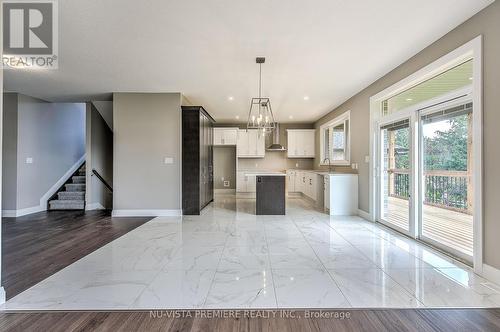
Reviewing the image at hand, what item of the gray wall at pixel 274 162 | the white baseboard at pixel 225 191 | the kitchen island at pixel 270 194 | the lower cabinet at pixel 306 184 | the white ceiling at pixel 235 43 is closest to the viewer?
the white ceiling at pixel 235 43

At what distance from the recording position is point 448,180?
3264mm

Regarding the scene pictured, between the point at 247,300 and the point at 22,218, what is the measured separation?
5.88m

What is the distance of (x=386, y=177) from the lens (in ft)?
15.1

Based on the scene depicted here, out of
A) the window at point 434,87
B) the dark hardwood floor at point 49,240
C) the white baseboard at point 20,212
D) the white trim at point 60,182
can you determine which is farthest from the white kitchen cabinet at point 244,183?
the white baseboard at point 20,212

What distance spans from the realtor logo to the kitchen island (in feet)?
13.8

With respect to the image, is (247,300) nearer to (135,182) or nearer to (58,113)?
(135,182)

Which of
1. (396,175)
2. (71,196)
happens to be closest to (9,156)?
(71,196)

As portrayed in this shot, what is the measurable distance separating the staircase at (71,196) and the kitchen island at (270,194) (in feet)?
15.2

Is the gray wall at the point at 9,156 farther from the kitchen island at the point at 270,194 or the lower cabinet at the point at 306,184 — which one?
the lower cabinet at the point at 306,184

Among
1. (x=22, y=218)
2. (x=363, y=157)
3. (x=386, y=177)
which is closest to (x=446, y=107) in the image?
(x=386, y=177)

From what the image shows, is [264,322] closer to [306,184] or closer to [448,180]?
[448,180]

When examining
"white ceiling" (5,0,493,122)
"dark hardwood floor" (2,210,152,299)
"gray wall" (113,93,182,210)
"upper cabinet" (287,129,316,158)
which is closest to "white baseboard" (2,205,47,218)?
"dark hardwood floor" (2,210,152,299)

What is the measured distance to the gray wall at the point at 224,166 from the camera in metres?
9.41

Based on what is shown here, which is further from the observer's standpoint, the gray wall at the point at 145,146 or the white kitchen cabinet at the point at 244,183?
the white kitchen cabinet at the point at 244,183
